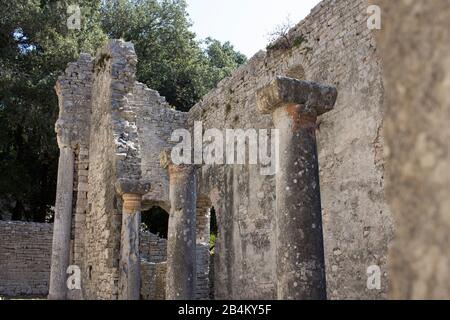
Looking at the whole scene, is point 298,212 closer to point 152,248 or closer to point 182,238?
point 182,238

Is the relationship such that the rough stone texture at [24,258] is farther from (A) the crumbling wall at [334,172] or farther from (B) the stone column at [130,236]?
(B) the stone column at [130,236]

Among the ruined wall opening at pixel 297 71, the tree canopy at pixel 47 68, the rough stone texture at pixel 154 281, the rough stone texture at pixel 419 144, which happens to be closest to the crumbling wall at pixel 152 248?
the rough stone texture at pixel 154 281

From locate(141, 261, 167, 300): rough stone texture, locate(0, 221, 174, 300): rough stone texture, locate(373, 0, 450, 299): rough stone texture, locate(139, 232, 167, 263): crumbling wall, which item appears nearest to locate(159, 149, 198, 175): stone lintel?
locate(141, 261, 167, 300): rough stone texture

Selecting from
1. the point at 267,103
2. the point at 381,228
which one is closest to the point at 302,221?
the point at 267,103

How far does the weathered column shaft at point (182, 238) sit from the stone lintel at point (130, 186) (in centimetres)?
191

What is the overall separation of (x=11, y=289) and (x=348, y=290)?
14.9 metres

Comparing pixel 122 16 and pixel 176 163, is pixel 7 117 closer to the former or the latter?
pixel 122 16

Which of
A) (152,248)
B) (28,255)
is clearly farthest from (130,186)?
(28,255)

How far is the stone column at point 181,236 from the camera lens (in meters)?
8.30

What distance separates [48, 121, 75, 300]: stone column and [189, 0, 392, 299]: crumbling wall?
3.84 metres

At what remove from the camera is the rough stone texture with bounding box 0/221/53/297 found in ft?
65.1

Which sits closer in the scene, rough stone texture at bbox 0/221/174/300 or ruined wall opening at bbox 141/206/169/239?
rough stone texture at bbox 0/221/174/300

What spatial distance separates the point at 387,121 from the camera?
1917mm

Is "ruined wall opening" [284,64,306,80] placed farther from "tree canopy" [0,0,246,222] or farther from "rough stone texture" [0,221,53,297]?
"tree canopy" [0,0,246,222]
